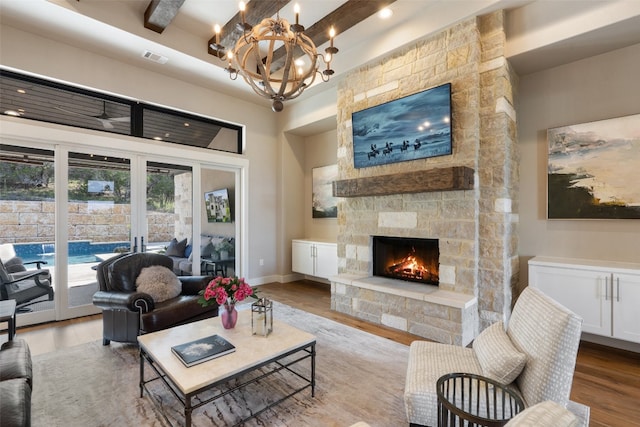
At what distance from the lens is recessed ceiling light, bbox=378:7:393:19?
3387 mm

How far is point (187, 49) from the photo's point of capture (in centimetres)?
403

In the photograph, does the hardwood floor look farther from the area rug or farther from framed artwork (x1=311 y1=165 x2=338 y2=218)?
framed artwork (x1=311 y1=165 x2=338 y2=218)

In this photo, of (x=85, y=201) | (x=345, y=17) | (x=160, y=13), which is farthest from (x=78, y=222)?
(x=345, y=17)

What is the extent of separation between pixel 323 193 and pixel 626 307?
4.35 metres

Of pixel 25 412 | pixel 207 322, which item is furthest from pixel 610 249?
pixel 25 412

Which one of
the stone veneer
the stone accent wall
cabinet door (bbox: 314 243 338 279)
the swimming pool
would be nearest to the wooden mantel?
the stone veneer

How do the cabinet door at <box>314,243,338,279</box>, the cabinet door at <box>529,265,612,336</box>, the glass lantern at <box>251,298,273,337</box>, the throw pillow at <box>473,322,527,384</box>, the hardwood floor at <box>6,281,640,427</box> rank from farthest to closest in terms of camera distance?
1. the cabinet door at <box>314,243,338,279</box>
2. the cabinet door at <box>529,265,612,336</box>
3. the glass lantern at <box>251,298,273,337</box>
4. the hardwood floor at <box>6,281,640,427</box>
5. the throw pillow at <box>473,322,527,384</box>

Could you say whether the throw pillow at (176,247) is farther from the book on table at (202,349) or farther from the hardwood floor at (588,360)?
the book on table at (202,349)

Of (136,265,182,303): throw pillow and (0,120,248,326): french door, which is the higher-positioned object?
(0,120,248,326): french door

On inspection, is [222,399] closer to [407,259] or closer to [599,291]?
[407,259]

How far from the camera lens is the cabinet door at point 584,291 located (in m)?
2.77

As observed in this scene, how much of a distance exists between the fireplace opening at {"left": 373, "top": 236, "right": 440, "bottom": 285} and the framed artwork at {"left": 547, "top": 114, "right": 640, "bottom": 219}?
1393 millimetres

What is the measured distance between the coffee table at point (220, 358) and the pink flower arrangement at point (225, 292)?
26 cm

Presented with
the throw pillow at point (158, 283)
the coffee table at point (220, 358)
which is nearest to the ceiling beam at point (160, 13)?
the throw pillow at point (158, 283)
